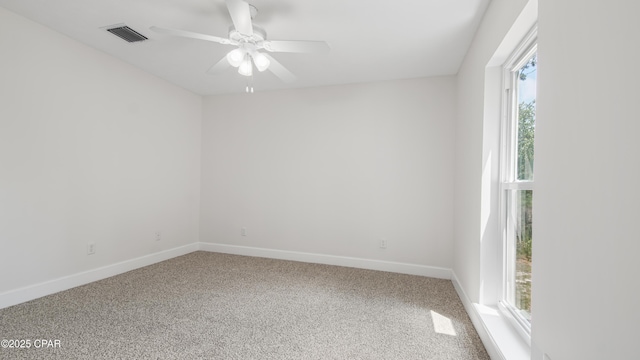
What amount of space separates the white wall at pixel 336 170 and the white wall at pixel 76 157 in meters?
0.71

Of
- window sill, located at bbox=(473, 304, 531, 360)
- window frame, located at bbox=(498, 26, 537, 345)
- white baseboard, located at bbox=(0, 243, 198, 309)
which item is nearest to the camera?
window sill, located at bbox=(473, 304, 531, 360)

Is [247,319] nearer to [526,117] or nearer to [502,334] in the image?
[502,334]

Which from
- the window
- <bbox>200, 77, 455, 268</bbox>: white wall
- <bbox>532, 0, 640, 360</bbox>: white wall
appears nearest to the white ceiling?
<bbox>200, 77, 455, 268</bbox>: white wall

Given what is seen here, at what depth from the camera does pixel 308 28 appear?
2.32m

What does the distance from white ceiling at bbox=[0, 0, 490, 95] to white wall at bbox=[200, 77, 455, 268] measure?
479mm

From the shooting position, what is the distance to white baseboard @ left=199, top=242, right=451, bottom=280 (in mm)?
3256

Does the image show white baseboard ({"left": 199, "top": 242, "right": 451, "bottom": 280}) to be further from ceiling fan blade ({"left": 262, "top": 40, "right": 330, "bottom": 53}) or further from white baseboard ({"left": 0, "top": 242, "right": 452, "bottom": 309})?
ceiling fan blade ({"left": 262, "top": 40, "right": 330, "bottom": 53})

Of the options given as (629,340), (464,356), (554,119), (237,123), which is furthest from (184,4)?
(464,356)

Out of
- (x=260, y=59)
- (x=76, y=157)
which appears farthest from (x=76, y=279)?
(x=260, y=59)

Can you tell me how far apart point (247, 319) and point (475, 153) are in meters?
2.21

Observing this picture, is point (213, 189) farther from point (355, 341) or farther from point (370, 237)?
point (355, 341)

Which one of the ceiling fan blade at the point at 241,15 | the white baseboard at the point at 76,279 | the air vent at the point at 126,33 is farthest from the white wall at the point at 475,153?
the white baseboard at the point at 76,279

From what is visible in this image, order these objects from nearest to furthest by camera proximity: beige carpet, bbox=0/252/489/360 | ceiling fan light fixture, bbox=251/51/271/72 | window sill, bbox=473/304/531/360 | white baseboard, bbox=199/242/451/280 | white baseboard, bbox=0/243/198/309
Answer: window sill, bbox=473/304/531/360, beige carpet, bbox=0/252/489/360, ceiling fan light fixture, bbox=251/51/271/72, white baseboard, bbox=0/243/198/309, white baseboard, bbox=199/242/451/280

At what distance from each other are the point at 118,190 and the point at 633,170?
3.85 m
